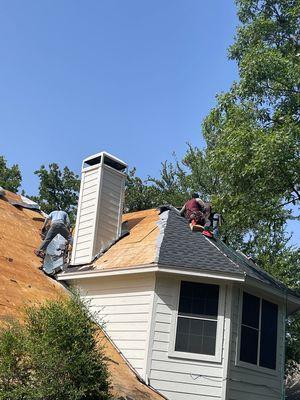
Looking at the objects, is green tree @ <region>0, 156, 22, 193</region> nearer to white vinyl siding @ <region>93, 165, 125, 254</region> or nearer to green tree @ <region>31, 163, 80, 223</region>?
green tree @ <region>31, 163, 80, 223</region>

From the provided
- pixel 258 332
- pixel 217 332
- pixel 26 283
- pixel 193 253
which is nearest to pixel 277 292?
pixel 258 332

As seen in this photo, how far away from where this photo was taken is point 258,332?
1078 cm

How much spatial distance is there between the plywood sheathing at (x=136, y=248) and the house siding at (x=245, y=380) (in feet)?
6.33

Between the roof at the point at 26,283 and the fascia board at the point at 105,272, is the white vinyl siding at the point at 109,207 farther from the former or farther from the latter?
the roof at the point at 26,283

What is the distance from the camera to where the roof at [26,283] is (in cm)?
904

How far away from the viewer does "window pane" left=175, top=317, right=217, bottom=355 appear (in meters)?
9.88

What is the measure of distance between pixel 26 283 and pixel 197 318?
3.55m

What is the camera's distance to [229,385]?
32.1 feet

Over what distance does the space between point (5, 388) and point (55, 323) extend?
3.45 feet

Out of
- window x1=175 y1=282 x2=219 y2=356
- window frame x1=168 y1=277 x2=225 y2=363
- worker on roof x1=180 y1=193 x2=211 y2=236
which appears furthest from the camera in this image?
worker on roof x1=180 y1=193 x2=211 y2=236

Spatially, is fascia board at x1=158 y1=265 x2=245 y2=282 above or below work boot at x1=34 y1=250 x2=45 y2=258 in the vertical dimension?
below

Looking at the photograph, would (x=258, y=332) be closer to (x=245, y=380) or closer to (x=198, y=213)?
(x=245, y=380)

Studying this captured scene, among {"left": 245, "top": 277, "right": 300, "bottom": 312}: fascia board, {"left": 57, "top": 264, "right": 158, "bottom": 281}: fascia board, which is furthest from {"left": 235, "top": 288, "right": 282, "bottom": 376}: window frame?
{"left": 57, "top": 264, "right": 158, "bottom": 281}: fascia board

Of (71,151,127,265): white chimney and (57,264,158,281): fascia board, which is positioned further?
(71,151,127,265): white chimney
